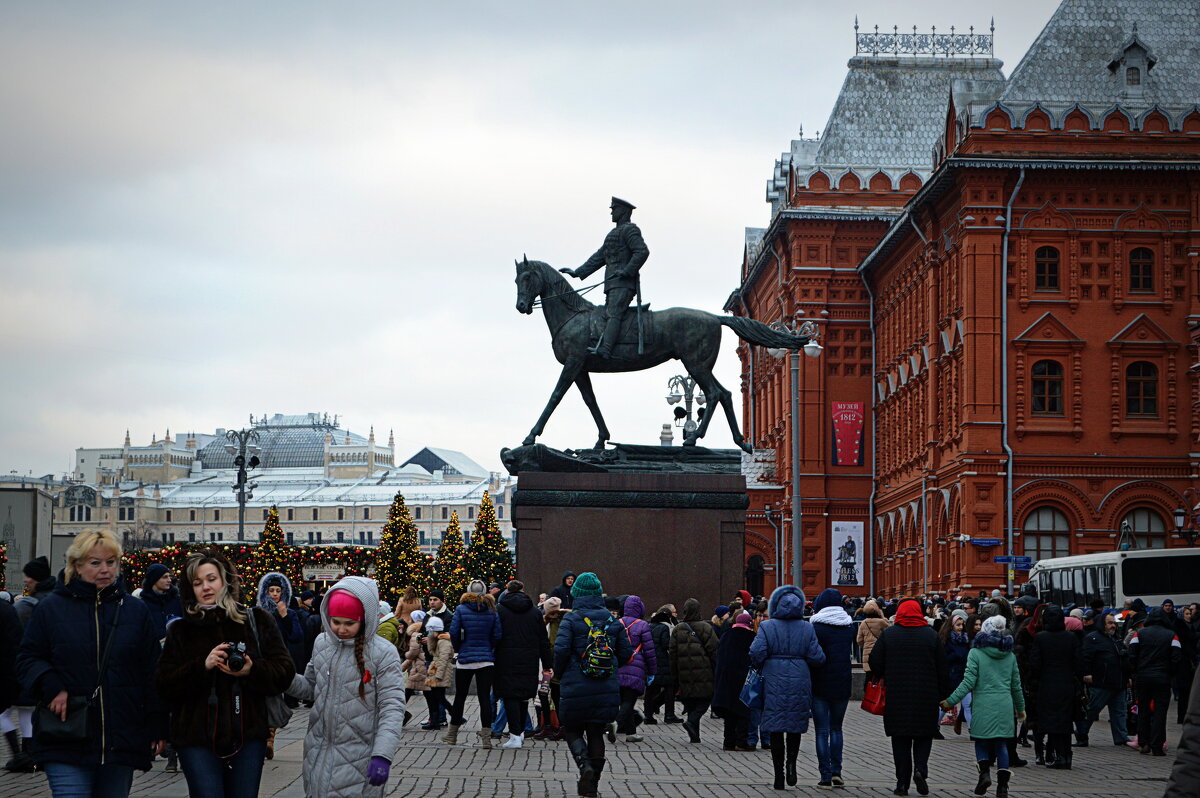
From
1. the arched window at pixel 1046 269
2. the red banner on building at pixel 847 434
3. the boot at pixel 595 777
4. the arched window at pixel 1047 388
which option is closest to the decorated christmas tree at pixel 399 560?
the red banner on building at pixel 847 434

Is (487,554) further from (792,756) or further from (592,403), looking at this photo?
(792,756)

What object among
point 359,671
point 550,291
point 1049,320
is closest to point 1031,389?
point 1049,320

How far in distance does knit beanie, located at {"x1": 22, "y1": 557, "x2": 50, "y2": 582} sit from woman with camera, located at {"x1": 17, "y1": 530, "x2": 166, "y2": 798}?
7434 millimetres

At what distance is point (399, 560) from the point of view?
90812mm

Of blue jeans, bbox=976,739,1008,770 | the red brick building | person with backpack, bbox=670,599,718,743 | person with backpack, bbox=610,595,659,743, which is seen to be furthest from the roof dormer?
blue jeans, bbox=976,739,1008,770

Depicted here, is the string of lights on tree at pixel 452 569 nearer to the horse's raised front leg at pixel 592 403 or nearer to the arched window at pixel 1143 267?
the arched window at pixel 1143 267


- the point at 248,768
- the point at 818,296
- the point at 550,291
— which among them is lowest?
the point at 248,768

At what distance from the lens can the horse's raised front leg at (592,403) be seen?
30391mm

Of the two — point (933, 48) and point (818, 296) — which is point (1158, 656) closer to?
point (818, 296)

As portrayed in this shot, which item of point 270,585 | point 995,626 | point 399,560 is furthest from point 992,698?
point 399,560

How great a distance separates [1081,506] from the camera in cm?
5438

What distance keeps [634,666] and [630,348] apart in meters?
8.48

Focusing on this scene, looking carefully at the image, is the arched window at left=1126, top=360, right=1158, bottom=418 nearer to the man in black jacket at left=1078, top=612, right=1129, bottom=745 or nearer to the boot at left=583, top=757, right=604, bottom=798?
the man in black jacket at left=1078, top=612, right=1129, bottom=745

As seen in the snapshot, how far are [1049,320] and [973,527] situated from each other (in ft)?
20.8
